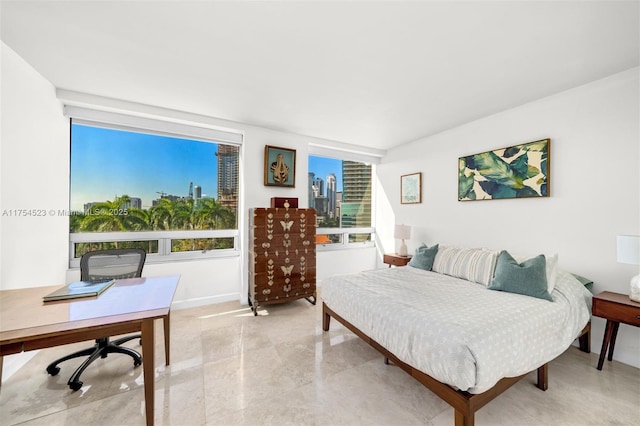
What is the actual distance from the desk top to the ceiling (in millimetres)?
1875

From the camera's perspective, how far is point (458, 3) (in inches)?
59.5

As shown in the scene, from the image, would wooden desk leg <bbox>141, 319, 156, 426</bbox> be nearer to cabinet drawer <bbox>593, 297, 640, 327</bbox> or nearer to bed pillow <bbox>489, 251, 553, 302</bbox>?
bed pillow <bbox>489, 251, 553, 302</bbox>

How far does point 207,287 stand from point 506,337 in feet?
11.2

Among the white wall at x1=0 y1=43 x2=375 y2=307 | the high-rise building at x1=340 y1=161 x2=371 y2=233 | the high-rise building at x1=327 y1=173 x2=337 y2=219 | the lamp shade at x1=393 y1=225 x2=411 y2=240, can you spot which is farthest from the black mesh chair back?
the lamp shade at x1=393 y1=225 x2=411 y2=240

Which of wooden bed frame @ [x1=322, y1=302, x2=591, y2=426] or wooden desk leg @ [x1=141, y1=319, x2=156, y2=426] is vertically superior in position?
wooden desk leg @ [x1=141, y1=319, x2=156, y2=426]

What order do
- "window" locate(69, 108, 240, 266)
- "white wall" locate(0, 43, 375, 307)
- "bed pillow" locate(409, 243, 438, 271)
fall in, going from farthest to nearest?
"bed pillow" locate(409, 243, 438, 271) < "window" locate(69, 108, 240, 266) < "white wall" locate(0, 43, 375, 307)

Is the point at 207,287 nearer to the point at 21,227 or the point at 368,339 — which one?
the point at 21,227

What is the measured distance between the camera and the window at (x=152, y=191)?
2.96 m

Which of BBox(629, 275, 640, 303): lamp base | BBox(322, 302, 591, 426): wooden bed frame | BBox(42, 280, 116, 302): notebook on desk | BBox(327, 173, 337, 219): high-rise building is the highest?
BBox(327, 173, 337, 219): high-rise building

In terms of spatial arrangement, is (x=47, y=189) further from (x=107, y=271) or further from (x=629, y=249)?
(x=629, y=249)

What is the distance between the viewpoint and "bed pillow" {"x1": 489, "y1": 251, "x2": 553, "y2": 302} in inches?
83.2

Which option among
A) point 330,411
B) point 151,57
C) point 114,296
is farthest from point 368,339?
point 151,57

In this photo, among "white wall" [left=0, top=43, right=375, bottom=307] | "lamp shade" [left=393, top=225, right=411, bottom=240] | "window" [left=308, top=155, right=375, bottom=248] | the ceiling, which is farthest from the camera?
"window" [left=308, top=155, right=375, bottom=248]

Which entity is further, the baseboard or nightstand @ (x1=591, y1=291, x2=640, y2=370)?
the baseboard
